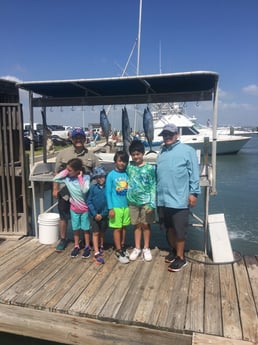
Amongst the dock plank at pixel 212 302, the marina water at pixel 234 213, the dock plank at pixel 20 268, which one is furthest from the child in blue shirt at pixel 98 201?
the marina water at pixel 234 213

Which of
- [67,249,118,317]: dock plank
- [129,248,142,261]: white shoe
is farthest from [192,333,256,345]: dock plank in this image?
[129,248,142,261]: white shoe

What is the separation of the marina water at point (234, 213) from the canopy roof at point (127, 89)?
3215mm

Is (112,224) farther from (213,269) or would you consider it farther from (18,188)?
(18,188)

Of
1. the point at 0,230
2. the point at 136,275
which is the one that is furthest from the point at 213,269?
the point at 0,230

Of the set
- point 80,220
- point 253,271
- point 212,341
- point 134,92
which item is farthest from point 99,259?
point 134,92

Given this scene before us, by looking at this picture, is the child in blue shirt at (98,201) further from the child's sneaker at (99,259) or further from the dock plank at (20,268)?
the dock plank at (20,268)

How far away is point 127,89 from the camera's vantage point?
5.04m

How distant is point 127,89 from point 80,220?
7.34 ft

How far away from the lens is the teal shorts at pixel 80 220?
421 cm

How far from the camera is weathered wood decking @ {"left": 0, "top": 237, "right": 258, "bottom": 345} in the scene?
113 inches

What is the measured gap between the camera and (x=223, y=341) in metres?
2.65

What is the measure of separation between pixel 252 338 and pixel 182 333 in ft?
1.94

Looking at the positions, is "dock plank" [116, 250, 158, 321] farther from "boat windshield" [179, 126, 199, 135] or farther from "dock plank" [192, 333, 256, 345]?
"boat windshield" [179, 126, 199, 135]

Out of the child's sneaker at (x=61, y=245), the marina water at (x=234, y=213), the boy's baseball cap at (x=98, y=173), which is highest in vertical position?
the boy's baseball cap at (x=98, y=173)
